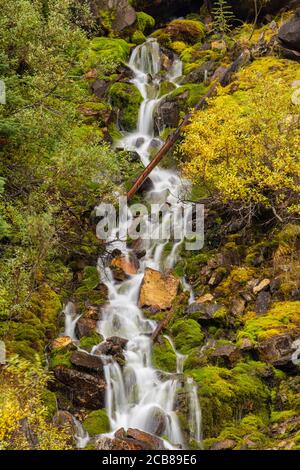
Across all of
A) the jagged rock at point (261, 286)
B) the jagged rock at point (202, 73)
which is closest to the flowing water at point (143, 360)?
the jagged rock at point (261, 286)

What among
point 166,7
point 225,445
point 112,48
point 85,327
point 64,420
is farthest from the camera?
point 166,7

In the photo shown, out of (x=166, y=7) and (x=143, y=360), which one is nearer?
(x=143, y=360)

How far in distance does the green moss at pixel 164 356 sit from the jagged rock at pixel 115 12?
88.4ft

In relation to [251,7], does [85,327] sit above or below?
below

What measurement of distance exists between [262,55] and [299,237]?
54.7 ft

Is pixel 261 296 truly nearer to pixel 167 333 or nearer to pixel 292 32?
pixel 167 333

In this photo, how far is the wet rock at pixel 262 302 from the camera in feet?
55.0

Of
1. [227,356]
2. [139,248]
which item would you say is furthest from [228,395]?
[139,248]

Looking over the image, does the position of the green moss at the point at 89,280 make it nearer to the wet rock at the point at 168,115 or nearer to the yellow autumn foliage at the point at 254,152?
the yellow autumn foliage at the point at 254,152

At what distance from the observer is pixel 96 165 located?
55.8 ft

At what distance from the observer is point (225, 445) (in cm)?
1247

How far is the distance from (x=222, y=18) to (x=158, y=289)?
904 inches

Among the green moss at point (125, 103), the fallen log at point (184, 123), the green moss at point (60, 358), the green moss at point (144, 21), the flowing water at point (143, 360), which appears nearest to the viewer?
the flowing water at point (143, 360)

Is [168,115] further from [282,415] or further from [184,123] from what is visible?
[282,415]
